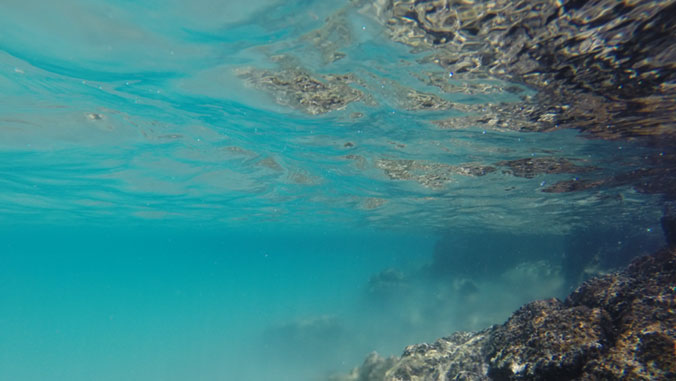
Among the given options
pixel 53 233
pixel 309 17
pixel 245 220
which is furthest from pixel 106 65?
pixel 53 233

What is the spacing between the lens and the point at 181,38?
27.6ft

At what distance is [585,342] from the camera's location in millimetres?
4430

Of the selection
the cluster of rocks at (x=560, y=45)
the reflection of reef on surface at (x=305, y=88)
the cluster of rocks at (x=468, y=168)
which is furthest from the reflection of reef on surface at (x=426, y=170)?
the cluster of rocks at (x=560, y=45)

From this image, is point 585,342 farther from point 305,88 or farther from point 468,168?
point 468,168

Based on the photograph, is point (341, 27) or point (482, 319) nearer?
point (341, 27)

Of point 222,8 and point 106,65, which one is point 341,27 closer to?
point 222,8

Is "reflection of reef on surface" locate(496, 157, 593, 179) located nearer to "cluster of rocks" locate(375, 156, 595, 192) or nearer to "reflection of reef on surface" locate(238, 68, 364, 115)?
"cluster of rocks" locate(375, 156, 595, 192)

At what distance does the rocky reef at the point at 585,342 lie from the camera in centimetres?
386

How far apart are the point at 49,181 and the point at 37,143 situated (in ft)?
25.5

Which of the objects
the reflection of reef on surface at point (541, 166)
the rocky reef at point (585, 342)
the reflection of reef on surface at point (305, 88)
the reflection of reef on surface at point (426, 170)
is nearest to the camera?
the rocky reef at point (585, 342)

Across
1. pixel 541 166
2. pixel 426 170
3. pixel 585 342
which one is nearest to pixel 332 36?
pixel 585 342

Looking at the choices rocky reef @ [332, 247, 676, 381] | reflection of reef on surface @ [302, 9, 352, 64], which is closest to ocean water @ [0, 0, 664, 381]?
reflection of reef on surface @ [302, 9, 352, 64]

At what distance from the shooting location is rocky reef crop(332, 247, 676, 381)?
12.7 feet

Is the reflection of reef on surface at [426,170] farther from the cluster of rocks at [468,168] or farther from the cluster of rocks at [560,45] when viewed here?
the cluster of rocks at [560,45]
